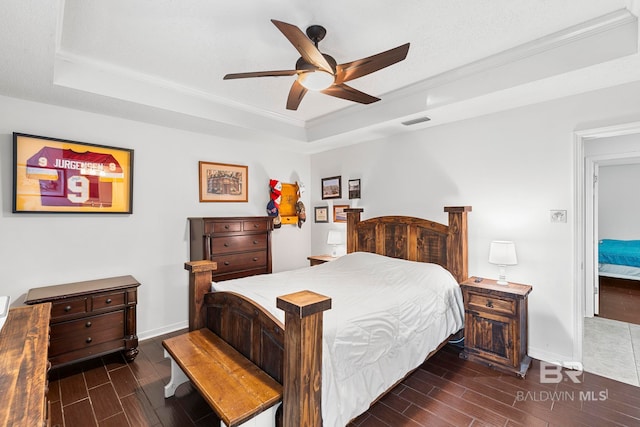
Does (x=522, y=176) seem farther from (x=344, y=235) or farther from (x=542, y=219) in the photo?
(x=344, y=235)

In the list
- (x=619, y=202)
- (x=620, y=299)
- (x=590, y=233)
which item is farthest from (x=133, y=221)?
(x=619, y=202)

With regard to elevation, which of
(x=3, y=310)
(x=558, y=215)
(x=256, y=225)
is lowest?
(x=3, y=310)

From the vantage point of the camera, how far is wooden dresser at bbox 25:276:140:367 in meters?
2.58

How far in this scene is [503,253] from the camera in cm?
280

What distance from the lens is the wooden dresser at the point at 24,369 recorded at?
93 cm

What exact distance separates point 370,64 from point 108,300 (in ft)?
10.3

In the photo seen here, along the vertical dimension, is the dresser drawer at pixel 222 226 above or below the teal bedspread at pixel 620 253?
above

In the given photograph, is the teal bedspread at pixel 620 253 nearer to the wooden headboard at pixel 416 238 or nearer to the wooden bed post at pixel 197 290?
the wooden headboard at pixel 416 238

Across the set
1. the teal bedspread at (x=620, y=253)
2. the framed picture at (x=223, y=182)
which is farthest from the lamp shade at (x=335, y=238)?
the teal bedspread at (x=620, y=253)

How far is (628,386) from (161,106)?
4900mm

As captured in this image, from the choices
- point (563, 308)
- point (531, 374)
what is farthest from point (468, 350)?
point (563, 308)

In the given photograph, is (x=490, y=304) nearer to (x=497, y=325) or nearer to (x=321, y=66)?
(x=497, y=325)

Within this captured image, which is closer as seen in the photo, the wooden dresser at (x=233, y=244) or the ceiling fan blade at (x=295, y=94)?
the ceiling fan blade at (x=295, y=94)

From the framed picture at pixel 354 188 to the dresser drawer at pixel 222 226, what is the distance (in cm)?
176
